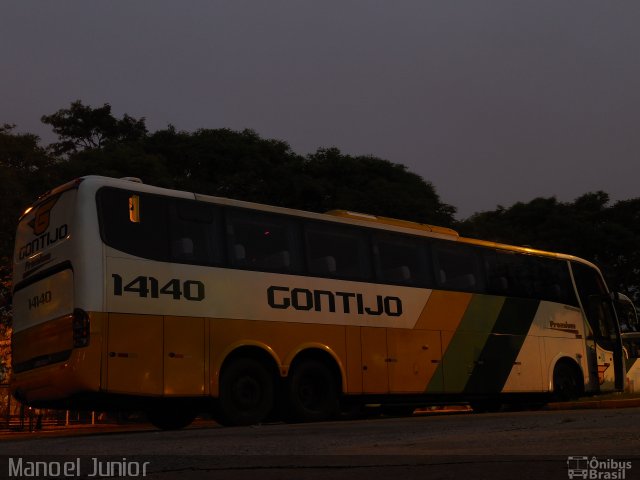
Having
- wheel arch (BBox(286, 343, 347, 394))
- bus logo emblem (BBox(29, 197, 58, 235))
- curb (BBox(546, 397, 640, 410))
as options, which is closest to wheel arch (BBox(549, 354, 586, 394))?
curb (BBox(546, 397, 640, 410))

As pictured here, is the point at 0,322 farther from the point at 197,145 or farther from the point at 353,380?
the point at 197,145

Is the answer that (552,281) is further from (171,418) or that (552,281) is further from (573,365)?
(171,418)

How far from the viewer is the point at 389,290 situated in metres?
14.7

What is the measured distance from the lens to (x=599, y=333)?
18.7 m

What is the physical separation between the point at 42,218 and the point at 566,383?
36.5ft

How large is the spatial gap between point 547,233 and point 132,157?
2247 centimetres

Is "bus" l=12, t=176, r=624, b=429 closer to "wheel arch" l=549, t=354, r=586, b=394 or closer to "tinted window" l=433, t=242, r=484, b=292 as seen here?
"tinted window" l=433, t=242, r=484, b=292

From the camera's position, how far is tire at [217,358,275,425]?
12.2 meters

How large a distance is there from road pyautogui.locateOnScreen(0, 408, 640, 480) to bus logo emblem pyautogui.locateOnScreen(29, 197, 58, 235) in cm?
419

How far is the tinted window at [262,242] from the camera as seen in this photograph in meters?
12.8

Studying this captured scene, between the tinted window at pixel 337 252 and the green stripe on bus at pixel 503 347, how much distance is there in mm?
3184

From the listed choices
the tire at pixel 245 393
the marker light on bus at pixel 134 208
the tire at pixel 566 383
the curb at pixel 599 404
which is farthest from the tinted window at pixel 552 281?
the marker light on bus at pixel 134 208

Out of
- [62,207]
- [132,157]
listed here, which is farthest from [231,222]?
[132,157]

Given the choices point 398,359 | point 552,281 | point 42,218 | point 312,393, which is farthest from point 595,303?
point 42,218
